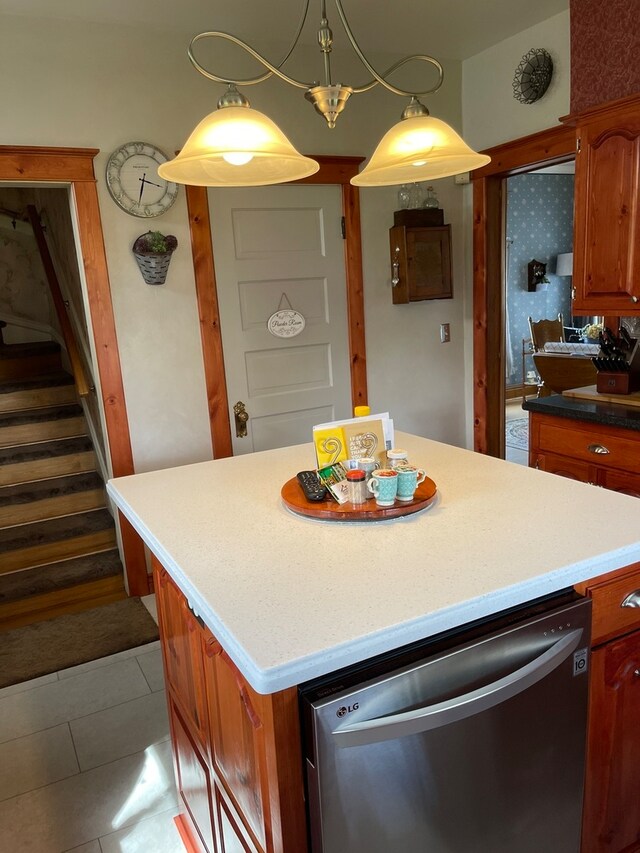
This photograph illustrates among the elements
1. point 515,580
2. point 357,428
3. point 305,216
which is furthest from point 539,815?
point 305,216

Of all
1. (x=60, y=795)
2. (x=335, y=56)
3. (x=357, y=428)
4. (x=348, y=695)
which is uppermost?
(x=335, y=56)

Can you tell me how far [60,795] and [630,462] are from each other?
2456 millimetres

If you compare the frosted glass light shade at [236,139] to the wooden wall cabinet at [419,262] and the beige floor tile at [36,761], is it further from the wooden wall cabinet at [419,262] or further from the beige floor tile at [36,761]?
the wooden wall cabinet at [419,262]

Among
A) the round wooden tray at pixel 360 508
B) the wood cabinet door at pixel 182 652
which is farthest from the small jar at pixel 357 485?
the wood cabinet door at pixel 182 652

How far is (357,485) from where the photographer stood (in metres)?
1.62

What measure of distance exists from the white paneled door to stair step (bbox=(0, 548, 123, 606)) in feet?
3.34

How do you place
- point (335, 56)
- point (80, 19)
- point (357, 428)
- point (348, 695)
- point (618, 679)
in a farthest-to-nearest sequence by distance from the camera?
point (335, 56)
point (80, 19)
point (357, 428)
point (618, 679)
point (348, 695)

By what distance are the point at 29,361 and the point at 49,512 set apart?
1772 millimetres

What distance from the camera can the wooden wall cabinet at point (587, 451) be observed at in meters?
2.68

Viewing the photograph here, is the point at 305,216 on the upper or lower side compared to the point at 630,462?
upper

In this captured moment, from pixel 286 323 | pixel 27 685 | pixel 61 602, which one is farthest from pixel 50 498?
pixel 286 323

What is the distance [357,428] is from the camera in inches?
69.4

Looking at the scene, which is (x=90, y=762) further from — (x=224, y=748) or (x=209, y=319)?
(x=209, y=319)

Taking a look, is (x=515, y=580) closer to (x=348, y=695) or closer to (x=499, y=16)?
(x=348, y=695)
